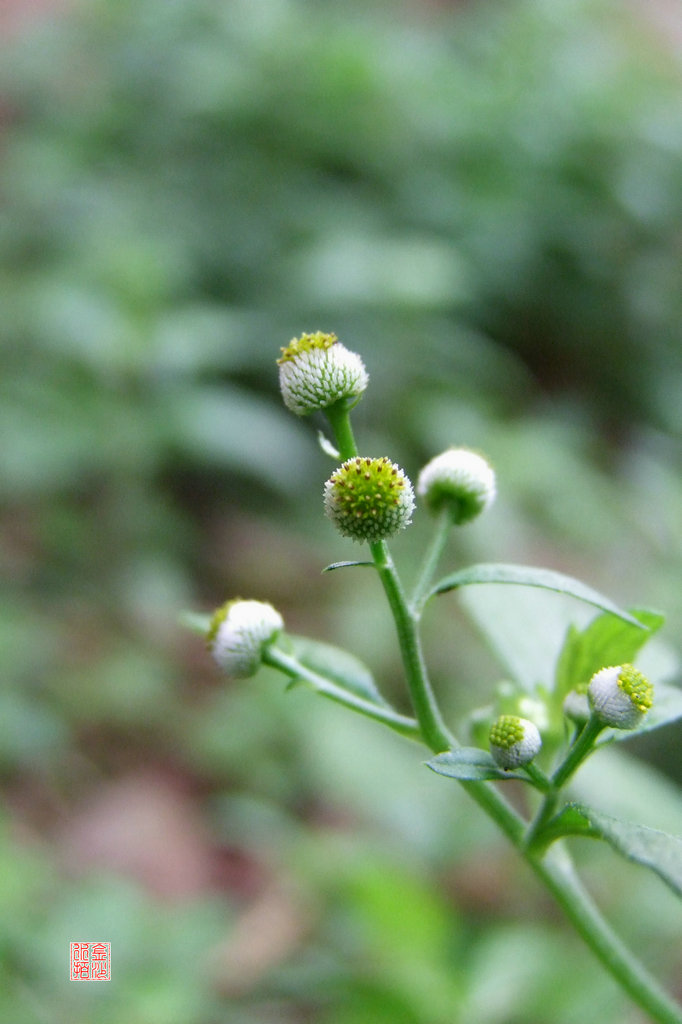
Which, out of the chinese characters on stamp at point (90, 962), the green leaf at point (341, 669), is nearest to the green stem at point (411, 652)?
the green leaf at point (341, 669)

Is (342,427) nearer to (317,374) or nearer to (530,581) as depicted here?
(317,374)

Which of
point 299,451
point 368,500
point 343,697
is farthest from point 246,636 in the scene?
point 299,451

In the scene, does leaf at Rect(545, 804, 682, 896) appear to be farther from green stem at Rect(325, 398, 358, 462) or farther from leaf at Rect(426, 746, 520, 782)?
green stem at Rect(325, 398, 358, 462)

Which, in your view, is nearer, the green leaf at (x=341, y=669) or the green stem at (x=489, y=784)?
the green stem at (x=489, y=784)

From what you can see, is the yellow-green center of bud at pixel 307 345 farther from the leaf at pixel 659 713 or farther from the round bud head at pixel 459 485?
the leaf at pixel 659 713

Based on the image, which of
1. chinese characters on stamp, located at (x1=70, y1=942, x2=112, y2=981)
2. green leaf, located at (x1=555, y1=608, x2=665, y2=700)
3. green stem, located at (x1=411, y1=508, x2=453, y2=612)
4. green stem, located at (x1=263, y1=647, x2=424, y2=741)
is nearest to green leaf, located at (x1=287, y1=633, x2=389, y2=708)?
green stem, located at (x1=263, y1=647, x2=424, y2=741)

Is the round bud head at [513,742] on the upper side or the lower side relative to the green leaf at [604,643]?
lower
